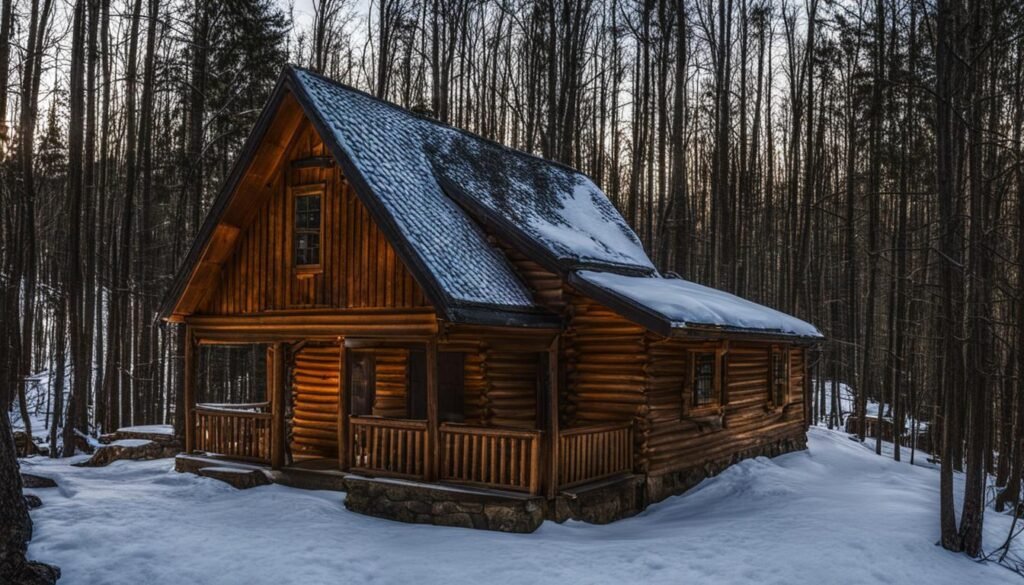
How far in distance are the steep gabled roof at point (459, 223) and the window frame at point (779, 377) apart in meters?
2.21

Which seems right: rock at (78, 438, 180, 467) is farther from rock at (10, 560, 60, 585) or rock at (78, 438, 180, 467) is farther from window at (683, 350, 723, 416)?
window at (683, 350, 723, 416)

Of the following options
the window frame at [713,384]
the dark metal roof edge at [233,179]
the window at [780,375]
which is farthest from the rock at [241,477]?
the window at [780,375]

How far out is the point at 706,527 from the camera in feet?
38.7

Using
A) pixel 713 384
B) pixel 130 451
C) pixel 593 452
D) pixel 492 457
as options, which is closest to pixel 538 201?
pixel 713 384

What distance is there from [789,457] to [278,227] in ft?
47.5

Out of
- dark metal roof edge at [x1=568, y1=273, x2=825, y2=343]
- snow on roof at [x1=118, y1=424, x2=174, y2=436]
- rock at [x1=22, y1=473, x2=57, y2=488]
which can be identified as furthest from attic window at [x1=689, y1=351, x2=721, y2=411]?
snow on roof at [x1=118, y1=424, x2=174, y2=436]

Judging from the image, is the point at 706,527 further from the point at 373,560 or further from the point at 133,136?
the point at 133,136

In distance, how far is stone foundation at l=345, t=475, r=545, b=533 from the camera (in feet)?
36.4

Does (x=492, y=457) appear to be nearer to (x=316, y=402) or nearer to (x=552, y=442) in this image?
(x=552, y=442)

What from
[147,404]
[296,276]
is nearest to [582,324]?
[296,276]

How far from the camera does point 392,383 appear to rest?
50.8 feet

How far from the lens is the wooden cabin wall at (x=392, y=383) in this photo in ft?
50.2

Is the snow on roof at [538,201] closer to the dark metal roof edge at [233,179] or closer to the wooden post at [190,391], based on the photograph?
the dark metal roof edge at [233,179]

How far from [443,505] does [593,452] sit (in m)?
2.86
